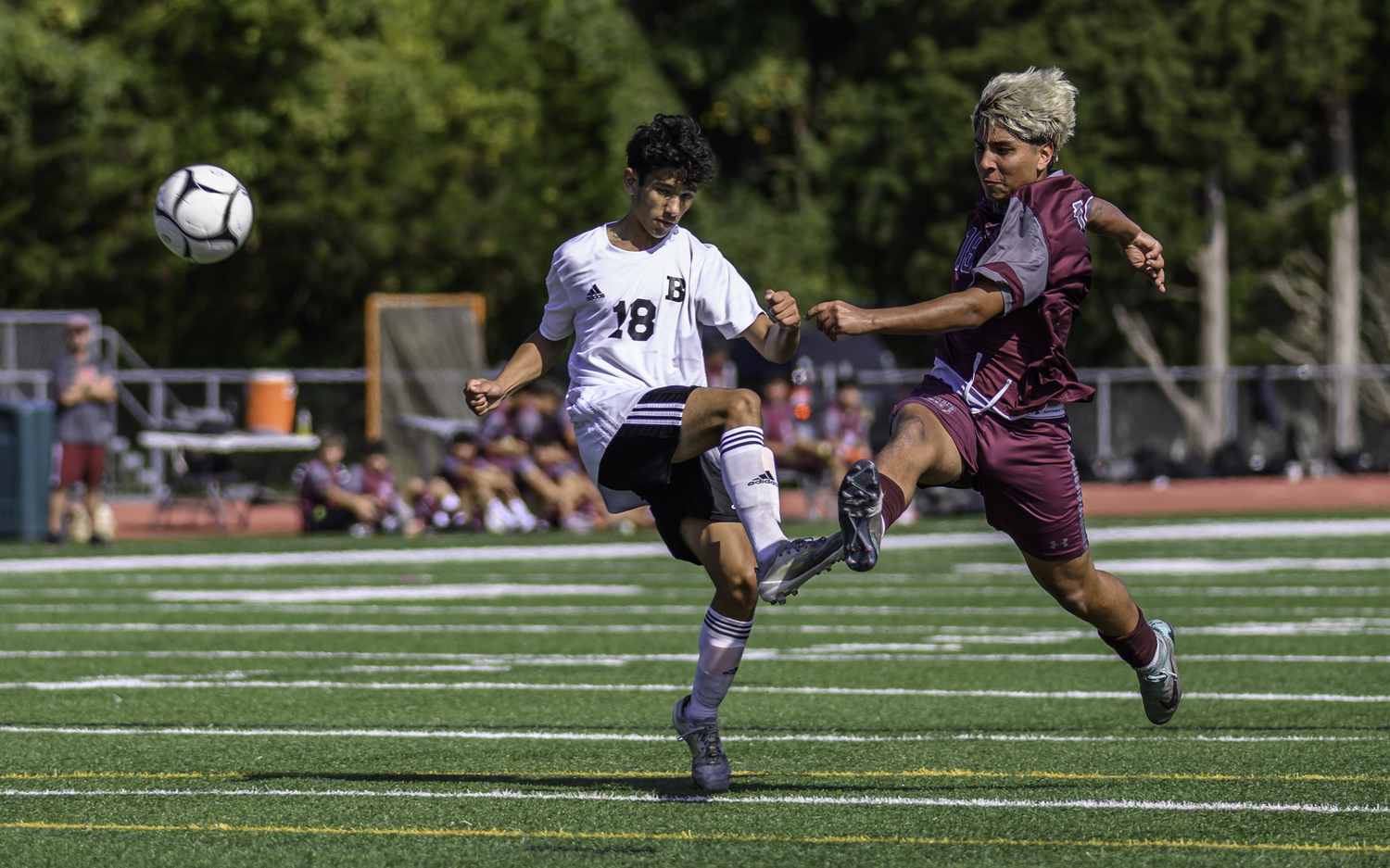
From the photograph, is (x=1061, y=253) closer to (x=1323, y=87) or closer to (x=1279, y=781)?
(x=1279, y=781)

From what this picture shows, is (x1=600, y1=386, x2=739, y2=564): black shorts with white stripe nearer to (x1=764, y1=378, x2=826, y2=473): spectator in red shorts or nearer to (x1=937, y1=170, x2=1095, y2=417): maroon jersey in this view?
(x1=937, y1=170, x2=1095, y2=417): maroon jersey

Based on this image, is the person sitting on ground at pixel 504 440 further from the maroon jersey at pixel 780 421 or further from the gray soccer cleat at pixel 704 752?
the gray soccer cleat at pixel 704 752

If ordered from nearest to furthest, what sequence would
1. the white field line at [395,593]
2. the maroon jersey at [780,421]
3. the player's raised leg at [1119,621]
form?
the player's raised leg at [1119,621]
the white field line at [395,593]
the maroon jersey at [780,421]

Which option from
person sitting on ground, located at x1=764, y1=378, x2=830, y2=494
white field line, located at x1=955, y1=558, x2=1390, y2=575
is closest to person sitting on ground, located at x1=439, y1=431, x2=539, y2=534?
person sitting on ground, located at x1=764, y1=378, x2=830, y2=494

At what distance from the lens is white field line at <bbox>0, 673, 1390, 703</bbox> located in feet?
26.7

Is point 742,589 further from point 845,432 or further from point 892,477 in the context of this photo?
point 845,432

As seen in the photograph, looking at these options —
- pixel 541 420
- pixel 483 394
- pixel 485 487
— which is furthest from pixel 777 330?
pixel 541 420

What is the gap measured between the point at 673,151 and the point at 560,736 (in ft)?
7.49

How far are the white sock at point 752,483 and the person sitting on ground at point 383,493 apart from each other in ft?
48.8

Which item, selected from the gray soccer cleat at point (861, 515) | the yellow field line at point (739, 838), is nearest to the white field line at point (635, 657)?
the yellow field line at point (739, 838)

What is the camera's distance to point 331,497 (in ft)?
67.2

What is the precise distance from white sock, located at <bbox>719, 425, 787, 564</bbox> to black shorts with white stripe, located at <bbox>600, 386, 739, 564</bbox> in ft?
0.57

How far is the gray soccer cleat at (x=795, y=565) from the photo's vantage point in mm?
5301

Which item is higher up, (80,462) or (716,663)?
(716,663)
